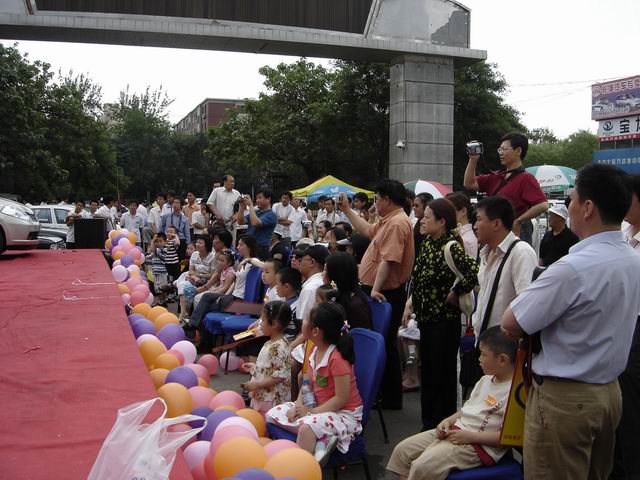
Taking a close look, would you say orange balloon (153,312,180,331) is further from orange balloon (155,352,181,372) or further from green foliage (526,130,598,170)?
green foliage (526,130,598,170)

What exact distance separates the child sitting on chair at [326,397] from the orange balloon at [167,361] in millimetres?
1155

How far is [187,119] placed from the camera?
4540 inches

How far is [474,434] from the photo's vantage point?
3021 millimetres

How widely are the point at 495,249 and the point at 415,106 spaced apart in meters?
11.3

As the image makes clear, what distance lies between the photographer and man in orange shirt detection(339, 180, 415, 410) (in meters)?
4.95

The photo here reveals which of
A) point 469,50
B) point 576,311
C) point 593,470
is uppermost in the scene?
point 469,50

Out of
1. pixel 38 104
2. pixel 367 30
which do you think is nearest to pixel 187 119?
pixel 38 104

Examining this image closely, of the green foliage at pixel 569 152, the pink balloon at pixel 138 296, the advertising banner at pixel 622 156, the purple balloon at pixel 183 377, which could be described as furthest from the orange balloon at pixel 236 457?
the green foliage at pixel 569 152

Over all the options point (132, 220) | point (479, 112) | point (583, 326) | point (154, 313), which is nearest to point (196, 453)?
point (583, 326)

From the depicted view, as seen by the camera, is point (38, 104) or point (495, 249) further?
point (38, 104)

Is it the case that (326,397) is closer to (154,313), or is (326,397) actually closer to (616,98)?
(154,313)

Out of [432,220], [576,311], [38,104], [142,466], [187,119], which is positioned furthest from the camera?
[187,119]

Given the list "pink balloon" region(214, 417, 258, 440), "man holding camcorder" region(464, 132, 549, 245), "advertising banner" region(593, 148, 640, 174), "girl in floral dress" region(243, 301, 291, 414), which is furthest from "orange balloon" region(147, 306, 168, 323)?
"advertising banner" region(593, 148, 640, 174)

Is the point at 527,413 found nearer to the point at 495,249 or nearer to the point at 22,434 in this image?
the point at 495,249
